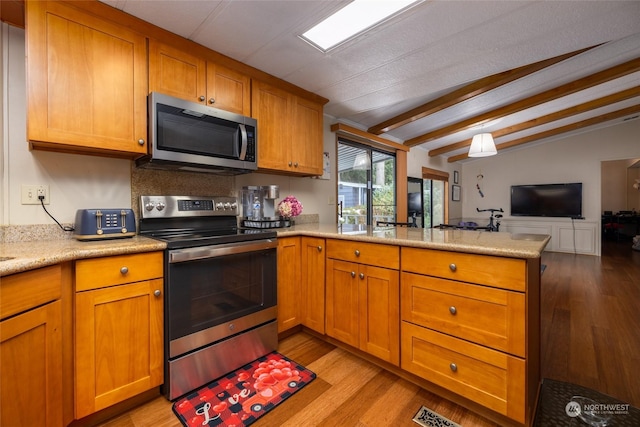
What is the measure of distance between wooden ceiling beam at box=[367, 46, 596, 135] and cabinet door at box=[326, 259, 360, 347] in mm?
2416

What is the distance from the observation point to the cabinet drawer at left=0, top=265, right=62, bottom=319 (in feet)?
3.13

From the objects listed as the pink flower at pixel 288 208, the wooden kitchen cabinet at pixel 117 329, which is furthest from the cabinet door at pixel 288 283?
the wooden kitchen cabinet at pixel 117 329

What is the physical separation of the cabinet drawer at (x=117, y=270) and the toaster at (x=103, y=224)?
1.04 feet

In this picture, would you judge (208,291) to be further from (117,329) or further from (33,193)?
(33,193)

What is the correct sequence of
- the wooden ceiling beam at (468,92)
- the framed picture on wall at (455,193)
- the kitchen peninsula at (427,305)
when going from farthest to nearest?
the framed picture on wall at (455,193) < the wooden ceiling beam at (468,92) < the kitchen peninsula at (427,305)

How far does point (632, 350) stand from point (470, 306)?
1733 mm

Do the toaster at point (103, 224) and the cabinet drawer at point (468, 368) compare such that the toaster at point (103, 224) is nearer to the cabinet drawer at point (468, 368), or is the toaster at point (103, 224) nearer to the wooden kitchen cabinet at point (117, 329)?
the wooden kitchen cabinet at point (117, 329)

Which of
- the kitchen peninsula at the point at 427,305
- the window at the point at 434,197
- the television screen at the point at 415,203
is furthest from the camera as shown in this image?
the window at the point at 434,197

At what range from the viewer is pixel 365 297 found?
5.88ft

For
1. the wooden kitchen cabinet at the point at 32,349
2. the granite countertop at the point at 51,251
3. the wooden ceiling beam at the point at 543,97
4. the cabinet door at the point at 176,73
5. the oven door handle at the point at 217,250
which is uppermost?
the wooden ceiling beam at the point at 543,97

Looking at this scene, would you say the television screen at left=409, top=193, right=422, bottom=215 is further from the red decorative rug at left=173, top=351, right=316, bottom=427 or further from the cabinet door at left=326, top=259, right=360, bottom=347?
the red decorative rug at left=173, top=351, right=316, bottom=427

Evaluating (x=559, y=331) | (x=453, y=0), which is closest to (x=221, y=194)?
(x=453, y=0)

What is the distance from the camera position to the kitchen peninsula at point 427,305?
119 centimetres

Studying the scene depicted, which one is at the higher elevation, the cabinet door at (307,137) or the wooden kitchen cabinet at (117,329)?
the cabinet door at (307,137)
